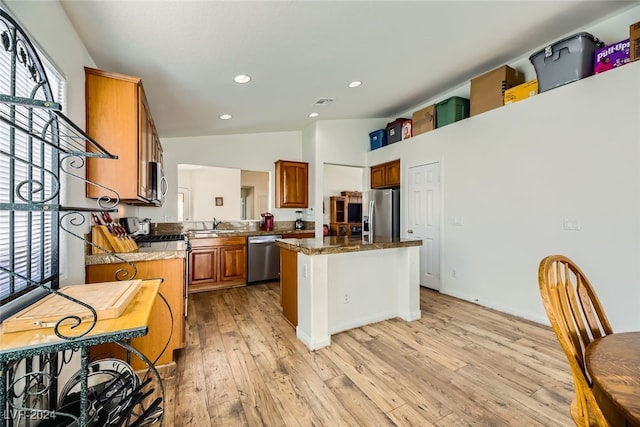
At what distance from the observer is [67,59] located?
1.65 metres

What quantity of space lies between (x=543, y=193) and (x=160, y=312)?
12.5 ft

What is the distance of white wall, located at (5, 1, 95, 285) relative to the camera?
1.31m

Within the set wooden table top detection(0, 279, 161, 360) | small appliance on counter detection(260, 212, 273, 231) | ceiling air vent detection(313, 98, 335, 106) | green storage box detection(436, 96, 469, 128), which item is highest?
ceiling air vent detection(313, 98, 335, 106)

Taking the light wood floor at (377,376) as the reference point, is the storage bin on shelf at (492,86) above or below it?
above

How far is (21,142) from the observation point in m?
1.26

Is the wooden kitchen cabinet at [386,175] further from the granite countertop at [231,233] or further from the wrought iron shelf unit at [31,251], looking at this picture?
the wrought iron shelf unit at [31,251]

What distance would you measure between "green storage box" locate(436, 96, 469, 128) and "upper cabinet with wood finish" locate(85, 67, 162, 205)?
3.66 metres

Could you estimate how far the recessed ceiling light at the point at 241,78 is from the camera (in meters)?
2.65

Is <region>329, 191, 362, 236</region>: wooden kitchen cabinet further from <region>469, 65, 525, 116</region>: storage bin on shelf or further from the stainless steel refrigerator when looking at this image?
<region>469, 65, 525, 116</region>: storage bin on shelf

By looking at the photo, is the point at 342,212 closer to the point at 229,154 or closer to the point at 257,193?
the point at 257,193

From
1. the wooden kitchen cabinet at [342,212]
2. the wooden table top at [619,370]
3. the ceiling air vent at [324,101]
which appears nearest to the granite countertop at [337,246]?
the wooden table top at [619,370]

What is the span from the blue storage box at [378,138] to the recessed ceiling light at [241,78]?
2943mm

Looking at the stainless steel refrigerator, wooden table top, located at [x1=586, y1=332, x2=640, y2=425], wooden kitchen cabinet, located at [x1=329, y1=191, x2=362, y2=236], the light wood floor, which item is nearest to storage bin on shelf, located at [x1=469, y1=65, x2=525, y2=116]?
the stainless steel refrigerator

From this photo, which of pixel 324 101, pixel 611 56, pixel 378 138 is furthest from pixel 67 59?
pixel 378 138
